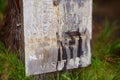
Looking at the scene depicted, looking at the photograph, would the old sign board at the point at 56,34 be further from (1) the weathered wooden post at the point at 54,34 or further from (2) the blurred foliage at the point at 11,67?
(2) the blurred foliage at the point at 11,67

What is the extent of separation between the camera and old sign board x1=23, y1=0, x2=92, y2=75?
223 cm

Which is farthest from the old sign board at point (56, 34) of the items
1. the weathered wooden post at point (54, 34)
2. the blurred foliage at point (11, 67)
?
the blurred foliage at point (11, 67)

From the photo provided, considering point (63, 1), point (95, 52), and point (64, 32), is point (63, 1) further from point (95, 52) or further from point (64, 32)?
point (95, 52)

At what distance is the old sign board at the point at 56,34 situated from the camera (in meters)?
2.23

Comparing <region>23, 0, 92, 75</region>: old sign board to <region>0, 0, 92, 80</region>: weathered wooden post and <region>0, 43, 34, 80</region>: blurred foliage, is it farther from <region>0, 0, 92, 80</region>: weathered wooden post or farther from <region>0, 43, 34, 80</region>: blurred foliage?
<region>0, 43, 34, 80</region>: blurred foliage

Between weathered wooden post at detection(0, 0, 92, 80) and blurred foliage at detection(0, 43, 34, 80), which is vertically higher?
weathered wooden post at detection(0, 0, 92, 80)

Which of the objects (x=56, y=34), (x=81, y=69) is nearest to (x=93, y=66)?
(x=81, y=69)

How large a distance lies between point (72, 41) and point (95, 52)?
536mm

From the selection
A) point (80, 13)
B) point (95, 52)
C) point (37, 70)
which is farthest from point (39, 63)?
point (95, 52)

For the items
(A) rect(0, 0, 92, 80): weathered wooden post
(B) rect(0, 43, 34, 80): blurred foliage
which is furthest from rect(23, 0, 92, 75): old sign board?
(B) rect(0, 43, 34, 80): blurred foliage

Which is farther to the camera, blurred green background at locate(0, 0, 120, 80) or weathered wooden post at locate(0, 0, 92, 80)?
blurred green background at locate(0, 0, 120, 80)

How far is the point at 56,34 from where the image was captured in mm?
2297

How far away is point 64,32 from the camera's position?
233 cm

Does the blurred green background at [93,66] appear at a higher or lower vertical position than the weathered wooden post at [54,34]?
lower
